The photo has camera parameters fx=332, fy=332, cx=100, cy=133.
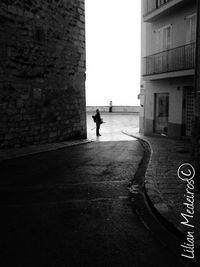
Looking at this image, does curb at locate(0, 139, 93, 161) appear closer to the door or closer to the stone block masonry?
the stone block masonry


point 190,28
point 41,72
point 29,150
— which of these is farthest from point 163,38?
point 29,150

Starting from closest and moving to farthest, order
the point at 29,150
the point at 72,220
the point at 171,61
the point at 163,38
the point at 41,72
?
the point at 72,220 → the point at 29,150 → the point at 41,72 → the point at 171,61 → the point at 163,38

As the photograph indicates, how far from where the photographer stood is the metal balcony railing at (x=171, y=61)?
14953 millimetres

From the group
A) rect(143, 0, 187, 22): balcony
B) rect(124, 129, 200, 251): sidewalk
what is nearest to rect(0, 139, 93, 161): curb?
rect(124, 129, 200, 251): sidewalk

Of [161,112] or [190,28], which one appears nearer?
[190,28]

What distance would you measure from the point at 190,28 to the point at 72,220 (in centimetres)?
1281

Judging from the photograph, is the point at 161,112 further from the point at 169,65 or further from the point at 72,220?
the point at 72,220

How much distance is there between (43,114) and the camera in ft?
43.9

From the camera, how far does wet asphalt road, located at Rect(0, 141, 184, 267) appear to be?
3859mm

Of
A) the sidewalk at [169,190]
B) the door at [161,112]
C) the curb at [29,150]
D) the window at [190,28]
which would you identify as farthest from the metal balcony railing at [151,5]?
the sidewalk at [169,190]
